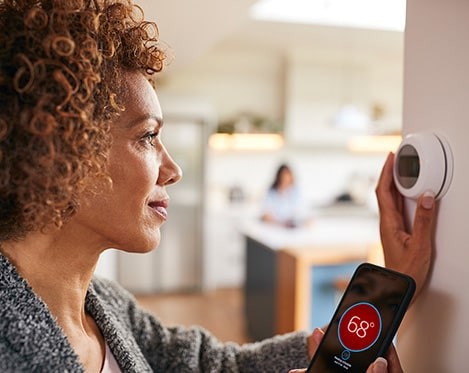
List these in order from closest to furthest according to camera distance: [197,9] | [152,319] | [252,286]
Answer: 1. [152,319]
2. [197,9]
3. [252,286]

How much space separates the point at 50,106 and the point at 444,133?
53 cm

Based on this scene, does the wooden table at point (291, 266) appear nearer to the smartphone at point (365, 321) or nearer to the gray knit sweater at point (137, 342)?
the gray knit sweater at point (137, 342)

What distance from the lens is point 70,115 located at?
0.65 metres

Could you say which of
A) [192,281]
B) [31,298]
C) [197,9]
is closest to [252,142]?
[192,281]

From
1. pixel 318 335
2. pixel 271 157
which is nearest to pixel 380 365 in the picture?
pixel 318 335

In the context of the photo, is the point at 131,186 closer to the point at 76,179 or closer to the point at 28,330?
the point at 76,179

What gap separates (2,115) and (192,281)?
4329 millimetres

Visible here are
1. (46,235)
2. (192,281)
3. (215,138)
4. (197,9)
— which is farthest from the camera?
(215,138)

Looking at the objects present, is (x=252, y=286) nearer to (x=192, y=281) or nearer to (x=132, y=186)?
(x=192, y=281)

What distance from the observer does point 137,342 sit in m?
1.01

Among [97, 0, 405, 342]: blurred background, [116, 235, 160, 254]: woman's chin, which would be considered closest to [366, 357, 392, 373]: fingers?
[116, 235, 160, 254]: woman's chin

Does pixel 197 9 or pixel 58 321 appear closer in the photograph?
pixel 58 321

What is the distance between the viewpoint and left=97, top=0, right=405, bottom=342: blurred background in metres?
3.04

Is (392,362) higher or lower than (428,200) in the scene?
lower
